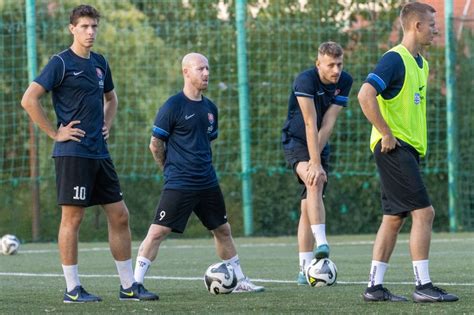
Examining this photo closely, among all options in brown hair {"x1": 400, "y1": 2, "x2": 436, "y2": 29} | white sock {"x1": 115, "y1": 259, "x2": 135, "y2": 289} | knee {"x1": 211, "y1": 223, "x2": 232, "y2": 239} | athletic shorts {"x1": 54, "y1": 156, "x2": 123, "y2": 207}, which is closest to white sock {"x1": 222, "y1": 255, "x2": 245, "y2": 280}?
knee {"x1": 211, "y1": 223, "x2": 232, "y2": 239}

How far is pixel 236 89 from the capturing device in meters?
16.8

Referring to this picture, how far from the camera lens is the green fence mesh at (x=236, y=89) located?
54.4ft

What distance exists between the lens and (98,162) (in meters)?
8.03

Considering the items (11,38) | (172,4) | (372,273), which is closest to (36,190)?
(11,38)

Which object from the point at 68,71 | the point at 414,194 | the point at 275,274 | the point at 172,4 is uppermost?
the point at 172,4

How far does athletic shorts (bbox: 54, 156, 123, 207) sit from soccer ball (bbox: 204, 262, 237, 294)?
0.83 metres

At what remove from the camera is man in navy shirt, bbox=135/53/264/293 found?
854 centimetres

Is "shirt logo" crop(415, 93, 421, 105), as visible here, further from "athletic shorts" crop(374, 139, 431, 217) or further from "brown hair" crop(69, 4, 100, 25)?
"brown hair" crop(69, 4, 100, 25)

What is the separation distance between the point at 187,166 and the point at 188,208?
294 mm

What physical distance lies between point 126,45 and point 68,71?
8.98 meters

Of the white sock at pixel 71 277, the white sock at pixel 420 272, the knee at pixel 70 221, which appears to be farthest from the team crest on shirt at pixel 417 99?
the white sock at pixel 71 277

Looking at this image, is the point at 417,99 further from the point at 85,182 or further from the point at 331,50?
the point at 85,182

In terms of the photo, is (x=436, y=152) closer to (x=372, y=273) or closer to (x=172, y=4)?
(x=172, y=4)

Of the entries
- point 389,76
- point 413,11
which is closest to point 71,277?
point 389,76
